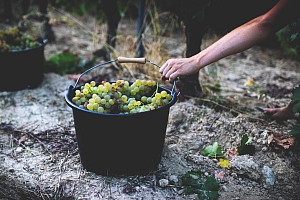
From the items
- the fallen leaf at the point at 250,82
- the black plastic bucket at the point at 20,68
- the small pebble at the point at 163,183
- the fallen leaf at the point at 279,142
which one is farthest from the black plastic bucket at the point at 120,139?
the fallen leaf at the point at 250,82

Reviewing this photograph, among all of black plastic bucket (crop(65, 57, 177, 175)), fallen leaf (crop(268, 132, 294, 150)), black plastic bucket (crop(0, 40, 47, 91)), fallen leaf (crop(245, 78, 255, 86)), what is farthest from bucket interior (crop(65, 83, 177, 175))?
fallen leaf (crop(245, 78, 255, 86))

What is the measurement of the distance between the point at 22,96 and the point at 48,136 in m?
0.90

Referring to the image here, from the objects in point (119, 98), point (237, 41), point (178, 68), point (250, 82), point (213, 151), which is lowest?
point (250, 82)

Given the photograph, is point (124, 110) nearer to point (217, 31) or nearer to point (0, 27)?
point (217, 31)

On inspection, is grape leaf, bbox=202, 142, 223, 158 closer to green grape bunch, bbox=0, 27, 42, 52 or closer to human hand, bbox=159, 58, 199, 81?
human hand, bbox=159, 58, 199, 81

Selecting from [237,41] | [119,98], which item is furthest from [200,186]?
[237,41]

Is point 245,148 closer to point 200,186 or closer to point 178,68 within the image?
point 200,186

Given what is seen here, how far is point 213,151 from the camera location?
258cm

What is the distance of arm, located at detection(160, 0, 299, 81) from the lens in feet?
7.07

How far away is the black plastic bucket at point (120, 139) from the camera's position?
2.01 meters

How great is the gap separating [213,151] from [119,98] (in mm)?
841

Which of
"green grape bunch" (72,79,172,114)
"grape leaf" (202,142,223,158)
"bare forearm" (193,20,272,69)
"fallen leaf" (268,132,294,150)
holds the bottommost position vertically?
"grape leaf" (202,142,223,158)

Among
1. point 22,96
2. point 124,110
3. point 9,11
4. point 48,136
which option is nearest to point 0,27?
point 9,11

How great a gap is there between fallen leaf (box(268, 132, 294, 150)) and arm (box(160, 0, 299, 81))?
2.60ft
